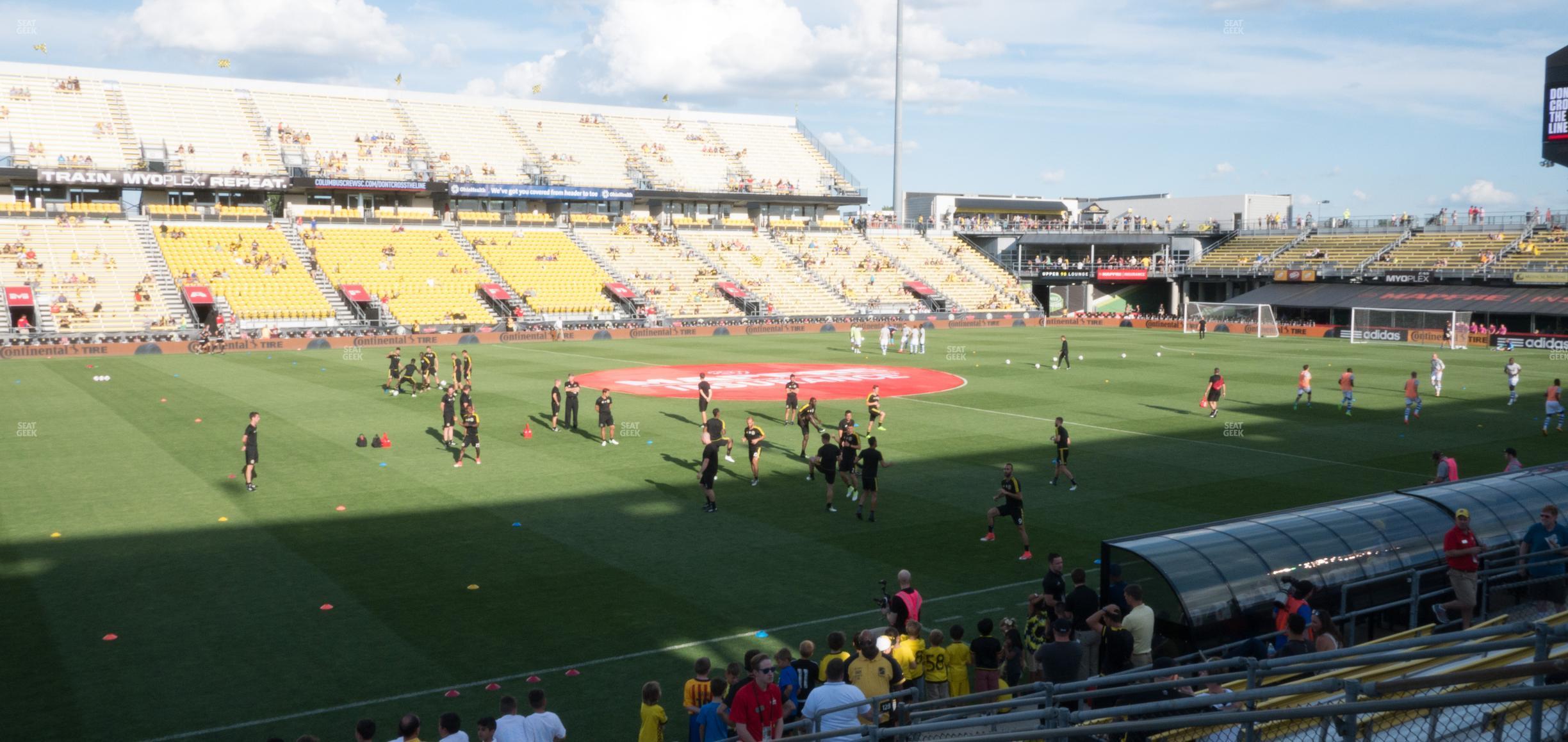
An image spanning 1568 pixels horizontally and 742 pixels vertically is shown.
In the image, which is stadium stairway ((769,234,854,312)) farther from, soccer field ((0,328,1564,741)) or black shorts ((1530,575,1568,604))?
black shorts ((1530,575,1568,604))

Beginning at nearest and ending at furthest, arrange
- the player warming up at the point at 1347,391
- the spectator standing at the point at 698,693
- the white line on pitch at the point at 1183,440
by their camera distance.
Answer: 1. the spectator standing at the point at 698,693
2. the white line on pitch at the point at 1183,440
3. the player warming up at the point at 1347,391

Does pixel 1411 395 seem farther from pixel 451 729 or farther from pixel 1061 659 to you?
pixel 451 729

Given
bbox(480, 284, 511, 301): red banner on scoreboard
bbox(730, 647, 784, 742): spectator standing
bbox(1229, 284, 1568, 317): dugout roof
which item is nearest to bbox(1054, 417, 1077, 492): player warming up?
bbox(730, 647, 784, 742): spectator standing

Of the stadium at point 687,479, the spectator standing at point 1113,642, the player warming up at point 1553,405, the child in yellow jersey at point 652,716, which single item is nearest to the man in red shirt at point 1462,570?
the stadium at point 687,479

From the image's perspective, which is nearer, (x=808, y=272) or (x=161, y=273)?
(x=161, y=273)

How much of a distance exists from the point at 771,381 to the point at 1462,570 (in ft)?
96.4

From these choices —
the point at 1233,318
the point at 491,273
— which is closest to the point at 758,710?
the point at 491,273

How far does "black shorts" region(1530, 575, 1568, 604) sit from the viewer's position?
13305 mm

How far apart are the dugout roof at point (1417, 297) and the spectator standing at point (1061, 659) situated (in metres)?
58.0

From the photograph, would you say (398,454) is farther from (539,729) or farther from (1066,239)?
A: (1066,239)

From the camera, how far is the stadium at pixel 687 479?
10.8 meters

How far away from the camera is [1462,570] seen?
1268 cm

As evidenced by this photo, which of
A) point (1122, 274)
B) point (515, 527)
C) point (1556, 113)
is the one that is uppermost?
point (1556, 113)

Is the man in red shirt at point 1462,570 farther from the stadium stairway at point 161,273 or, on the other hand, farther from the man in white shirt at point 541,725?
the stadium stairway at point 161,273
